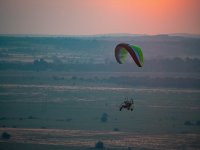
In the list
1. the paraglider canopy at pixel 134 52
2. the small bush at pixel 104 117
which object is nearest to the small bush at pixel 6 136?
the small bush at pixel 104 117

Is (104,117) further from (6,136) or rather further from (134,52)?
(134,52)

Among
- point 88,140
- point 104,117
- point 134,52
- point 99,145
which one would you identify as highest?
point 104,117

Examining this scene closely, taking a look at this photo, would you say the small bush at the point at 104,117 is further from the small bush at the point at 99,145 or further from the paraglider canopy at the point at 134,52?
the paraglider canopy at the point at 134,52

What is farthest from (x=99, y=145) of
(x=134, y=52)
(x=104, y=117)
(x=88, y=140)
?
(x=134, y=52)

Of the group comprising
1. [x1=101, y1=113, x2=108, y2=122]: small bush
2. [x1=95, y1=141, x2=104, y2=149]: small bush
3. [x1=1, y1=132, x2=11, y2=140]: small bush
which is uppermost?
[x1=101, y1=113, x2=108, y2=122]: small bush

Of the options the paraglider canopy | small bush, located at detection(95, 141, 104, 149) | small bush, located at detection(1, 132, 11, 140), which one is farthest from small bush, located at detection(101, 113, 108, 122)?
the paraglider canopy

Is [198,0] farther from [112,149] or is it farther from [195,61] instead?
[112,149]

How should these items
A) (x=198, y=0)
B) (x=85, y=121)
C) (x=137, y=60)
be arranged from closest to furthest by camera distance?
(x=137, y=60) → (x=85, y=121) → (x=198, y=0)

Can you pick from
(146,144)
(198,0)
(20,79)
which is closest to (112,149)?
(146,144)

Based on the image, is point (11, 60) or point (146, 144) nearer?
point (146, 144)

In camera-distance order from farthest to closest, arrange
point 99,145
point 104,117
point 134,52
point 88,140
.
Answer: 1. point 104,117
2. point 88,140
3. point 99,145
4. point 134,52

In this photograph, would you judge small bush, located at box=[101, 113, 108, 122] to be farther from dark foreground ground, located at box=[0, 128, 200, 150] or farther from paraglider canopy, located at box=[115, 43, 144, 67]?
paraglider canopy, located at box=[115, 43, 144, 67]
